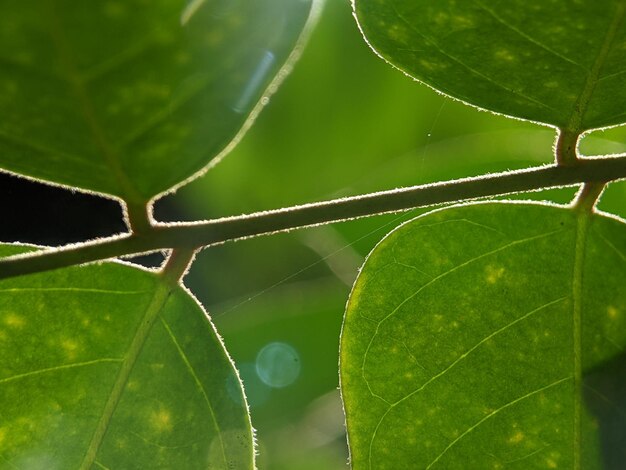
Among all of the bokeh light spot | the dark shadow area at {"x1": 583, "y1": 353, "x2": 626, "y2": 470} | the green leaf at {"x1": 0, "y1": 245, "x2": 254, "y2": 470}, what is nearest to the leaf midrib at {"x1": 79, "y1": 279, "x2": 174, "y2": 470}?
the green leaf at {"x1": 0, "y1": 245, "x2": 254, "y2": 470}

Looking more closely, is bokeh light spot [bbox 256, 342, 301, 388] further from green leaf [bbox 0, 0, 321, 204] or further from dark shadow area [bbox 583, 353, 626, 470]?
green leaf [bbox 0, 0, 321, 204]

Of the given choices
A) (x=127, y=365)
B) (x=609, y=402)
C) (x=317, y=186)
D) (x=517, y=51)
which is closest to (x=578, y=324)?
(x=609, y=402)

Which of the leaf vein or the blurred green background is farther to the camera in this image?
the blurred green background

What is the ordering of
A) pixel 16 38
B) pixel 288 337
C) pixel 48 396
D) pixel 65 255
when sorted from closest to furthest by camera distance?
pixel 16 38
pixel 65 255
pixel 48 396
pixel 288 337

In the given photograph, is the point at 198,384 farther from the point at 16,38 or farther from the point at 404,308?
the point at 16,38

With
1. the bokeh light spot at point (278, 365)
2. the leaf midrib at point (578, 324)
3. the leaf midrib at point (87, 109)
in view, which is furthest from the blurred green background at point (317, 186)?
the leaf midrib at point (87, 109)

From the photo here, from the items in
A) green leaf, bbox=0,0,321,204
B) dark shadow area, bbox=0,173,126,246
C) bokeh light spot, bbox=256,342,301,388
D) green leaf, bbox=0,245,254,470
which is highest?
green leaf, bbox=0,0,321,204

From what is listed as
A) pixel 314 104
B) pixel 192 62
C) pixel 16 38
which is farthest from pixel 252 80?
pixel 314 104
